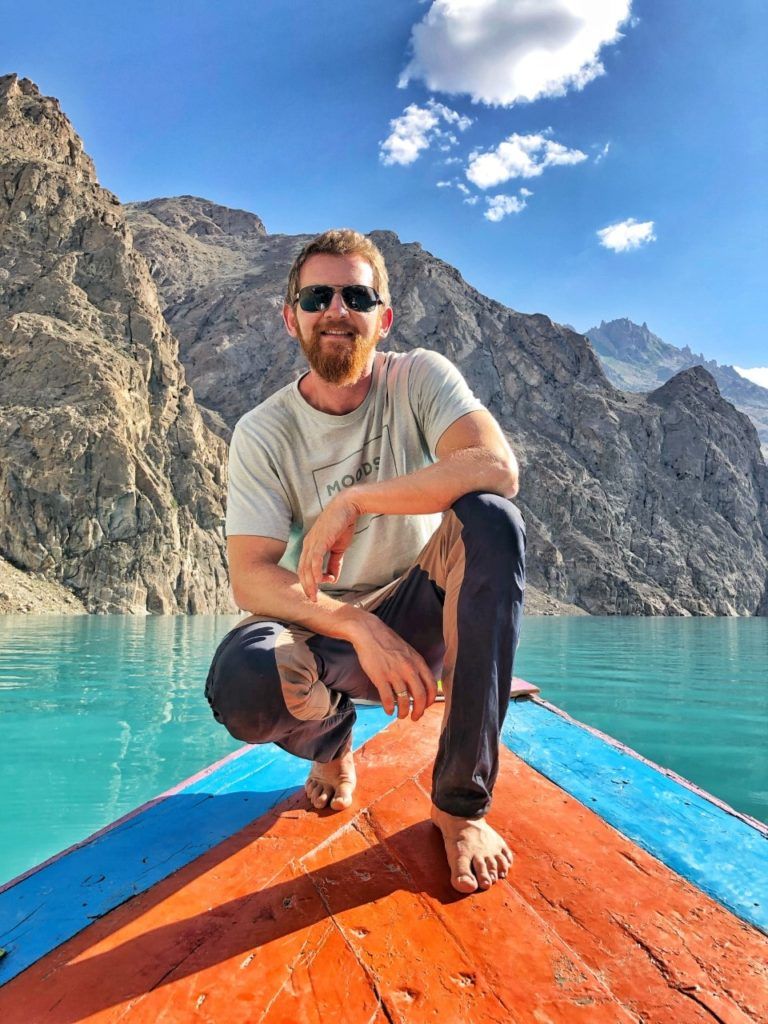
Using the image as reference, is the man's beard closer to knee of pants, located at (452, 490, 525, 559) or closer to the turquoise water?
knee of pants, located at (452, 490, 525, 559)

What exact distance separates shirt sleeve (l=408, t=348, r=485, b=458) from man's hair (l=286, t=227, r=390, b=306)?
40cm

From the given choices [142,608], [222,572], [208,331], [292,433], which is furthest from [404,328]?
[292,433]

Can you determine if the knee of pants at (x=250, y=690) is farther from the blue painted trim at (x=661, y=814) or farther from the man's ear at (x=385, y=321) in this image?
the man's ear at (x=385, y=321)

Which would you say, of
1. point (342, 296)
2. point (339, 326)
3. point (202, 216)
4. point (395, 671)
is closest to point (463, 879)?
point (395, 671)

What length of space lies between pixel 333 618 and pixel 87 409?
175 feet

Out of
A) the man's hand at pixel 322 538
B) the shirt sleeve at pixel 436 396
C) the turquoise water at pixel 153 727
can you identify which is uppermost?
the shirt sleeve at pixel 436 396

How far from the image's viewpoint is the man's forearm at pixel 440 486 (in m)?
2.13

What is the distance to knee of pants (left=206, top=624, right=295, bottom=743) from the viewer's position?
2.03 metres

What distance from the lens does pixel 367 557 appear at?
2.58m

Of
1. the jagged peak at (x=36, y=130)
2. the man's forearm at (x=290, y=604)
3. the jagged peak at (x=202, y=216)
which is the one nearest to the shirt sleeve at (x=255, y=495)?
the man's forearm at (x=290, y=604)

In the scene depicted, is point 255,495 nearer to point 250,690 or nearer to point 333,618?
point 333,618

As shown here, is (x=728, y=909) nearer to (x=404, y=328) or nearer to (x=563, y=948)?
(x=563, y=948)

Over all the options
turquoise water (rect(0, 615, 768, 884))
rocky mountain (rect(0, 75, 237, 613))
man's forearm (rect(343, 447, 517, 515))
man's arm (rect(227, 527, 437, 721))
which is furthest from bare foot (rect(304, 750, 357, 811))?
rocky mountain (rect(0, 75, 237, 613))

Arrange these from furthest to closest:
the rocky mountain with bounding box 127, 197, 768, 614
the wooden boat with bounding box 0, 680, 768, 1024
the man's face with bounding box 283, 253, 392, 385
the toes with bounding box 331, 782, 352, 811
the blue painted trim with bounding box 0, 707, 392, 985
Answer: the rocky mountain with bounding box 127, 197, 768, 614, the man's face with bounding box 283, 253, 392, 385, the toes with bounding box 331, 782, 352, 811, the blue painted trim with bounding box 0, 707, 392, 985, the wooden boat with bounding box 0, 680, 768, 1024
